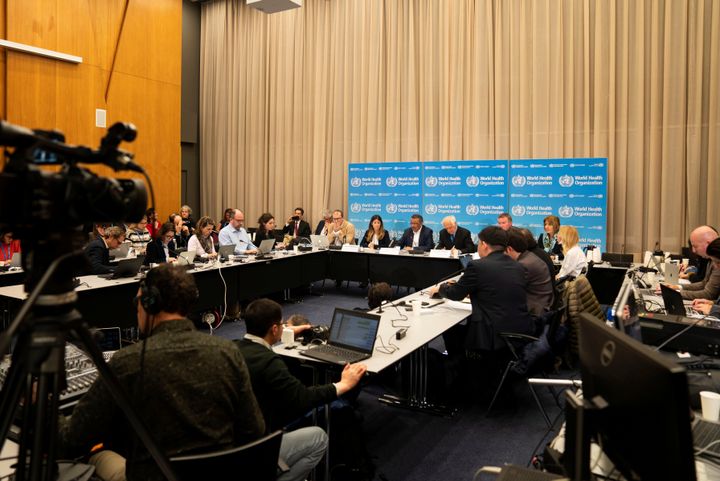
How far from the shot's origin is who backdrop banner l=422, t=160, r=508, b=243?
8477 millimetres

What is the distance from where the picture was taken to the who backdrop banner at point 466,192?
8.48 meters

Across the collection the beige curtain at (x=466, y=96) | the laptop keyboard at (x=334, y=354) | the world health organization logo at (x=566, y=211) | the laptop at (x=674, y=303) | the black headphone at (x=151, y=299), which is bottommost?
the laptop keyboard at (x=334, y=354)

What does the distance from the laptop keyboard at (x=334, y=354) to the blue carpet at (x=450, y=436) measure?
2.06 ft

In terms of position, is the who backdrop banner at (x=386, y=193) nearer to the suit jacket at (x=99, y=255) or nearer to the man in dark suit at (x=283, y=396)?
the suit jacket at (x=99, y=255)

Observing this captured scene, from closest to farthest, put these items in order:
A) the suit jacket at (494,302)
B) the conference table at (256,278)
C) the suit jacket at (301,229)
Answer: the suit jacket at (494,302) → the conference table at (256,278) → the suit jacket at (301,229)

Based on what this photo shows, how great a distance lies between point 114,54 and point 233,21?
3090 millimetres

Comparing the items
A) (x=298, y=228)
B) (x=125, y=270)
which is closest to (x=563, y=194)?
(x=298, y=228)

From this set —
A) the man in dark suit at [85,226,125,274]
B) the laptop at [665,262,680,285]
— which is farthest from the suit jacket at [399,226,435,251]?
the man in dark suit at [85,226,125,274]

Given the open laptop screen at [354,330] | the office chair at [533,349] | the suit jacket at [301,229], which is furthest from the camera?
the suit jacket at [301,229]

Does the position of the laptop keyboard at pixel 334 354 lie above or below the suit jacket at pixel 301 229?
below

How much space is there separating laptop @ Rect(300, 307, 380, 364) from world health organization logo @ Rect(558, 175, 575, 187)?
5.77m

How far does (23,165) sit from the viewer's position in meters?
0.98

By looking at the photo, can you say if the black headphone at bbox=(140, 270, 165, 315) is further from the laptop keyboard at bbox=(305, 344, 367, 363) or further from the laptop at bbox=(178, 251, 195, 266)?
the laptop at bbox=(178, 251, 195, 266)

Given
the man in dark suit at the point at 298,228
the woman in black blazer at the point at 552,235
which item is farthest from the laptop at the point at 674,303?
the man in dark suit at the point at 298,228
